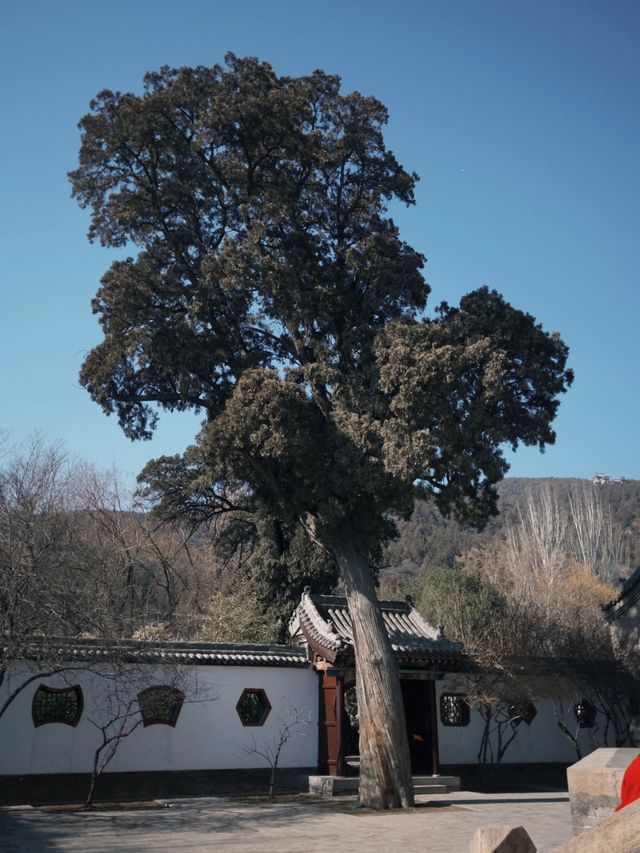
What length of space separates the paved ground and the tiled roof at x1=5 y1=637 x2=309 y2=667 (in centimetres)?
232

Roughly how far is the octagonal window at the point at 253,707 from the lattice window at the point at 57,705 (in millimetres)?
3212

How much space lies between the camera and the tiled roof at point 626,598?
69.0 feet

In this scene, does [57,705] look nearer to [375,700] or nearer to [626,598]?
[375,700]

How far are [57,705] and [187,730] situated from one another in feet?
8.26

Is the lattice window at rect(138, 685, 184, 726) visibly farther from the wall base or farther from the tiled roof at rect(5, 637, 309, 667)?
the wall base

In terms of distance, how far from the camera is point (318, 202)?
1581 centimetres

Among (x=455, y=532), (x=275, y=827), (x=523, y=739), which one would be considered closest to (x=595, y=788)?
(x=275, y=827)

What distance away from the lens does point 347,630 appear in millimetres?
16922

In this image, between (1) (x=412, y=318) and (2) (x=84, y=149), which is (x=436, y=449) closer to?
(1) (x=412, y=318)

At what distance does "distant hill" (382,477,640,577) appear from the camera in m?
67.8

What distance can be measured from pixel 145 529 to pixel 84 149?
14198 millimetres

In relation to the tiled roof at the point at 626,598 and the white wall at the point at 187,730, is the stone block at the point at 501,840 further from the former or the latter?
the tiled roof at the point at 626,598

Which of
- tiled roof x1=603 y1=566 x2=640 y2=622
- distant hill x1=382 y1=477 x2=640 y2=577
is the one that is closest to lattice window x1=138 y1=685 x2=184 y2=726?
tiled roof x1=603 y1=566 x2=640 y2=622

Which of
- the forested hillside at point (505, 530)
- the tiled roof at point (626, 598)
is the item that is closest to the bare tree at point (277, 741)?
the tiled roof at point (626, 598)
